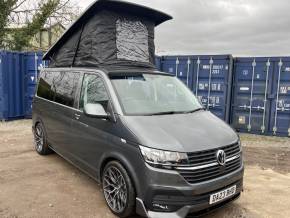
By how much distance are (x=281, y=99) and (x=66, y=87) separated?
6538mm

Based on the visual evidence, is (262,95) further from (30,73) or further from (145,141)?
(30,73)

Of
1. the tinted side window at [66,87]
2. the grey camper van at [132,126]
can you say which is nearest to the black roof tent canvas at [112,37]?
the grey camper van at [132,126]

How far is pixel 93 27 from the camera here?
5359mm

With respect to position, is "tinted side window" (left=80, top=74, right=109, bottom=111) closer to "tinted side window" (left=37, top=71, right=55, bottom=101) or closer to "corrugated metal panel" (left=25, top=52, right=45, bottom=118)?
"tinted side window" (left=37, top=71, right=55, bottom=101)

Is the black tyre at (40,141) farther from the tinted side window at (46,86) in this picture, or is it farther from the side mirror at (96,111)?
the side mirror at (96,111)

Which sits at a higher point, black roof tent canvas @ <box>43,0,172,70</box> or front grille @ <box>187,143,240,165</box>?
black roof tent canvas @ <box>43,0,172,70</box>

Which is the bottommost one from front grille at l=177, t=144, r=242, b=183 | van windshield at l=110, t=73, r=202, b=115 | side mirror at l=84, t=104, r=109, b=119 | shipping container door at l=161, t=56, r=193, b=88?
front grille at l=177, t=144, r=242, b=183

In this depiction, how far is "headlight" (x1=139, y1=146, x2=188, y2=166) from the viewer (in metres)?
3.22

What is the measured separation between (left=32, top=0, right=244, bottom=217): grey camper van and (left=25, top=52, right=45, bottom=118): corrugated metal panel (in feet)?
17.2

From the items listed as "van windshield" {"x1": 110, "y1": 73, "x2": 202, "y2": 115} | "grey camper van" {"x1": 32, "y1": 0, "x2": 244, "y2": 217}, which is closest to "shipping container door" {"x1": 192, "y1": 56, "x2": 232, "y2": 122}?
"grey camper van" {"x1": 32, "y1": 0, "x2": 244, "y2": 217}

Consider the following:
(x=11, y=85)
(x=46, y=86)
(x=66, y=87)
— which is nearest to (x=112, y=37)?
(x=66, y=87)

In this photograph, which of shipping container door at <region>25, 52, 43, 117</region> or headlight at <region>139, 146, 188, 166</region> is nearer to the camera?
headlight at <region>139, 146, 188, 166</region>

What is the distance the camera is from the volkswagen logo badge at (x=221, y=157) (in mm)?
3449

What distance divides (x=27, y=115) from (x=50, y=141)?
609cm
